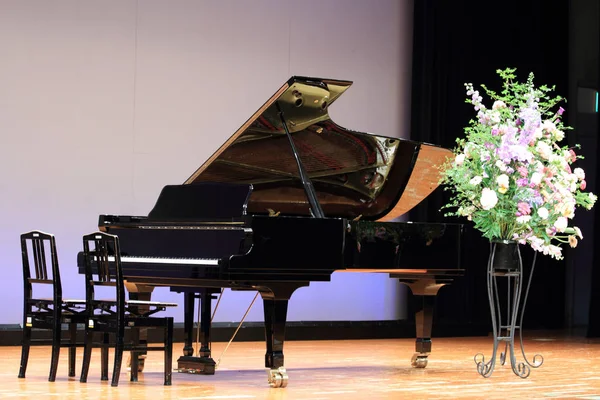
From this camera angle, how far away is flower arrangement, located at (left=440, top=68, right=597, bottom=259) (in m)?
5.76

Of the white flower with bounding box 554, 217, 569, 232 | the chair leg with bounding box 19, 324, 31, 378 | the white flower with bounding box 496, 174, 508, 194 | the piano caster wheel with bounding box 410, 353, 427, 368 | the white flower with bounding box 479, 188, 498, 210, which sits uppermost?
the white flower with bounding box 496, 174, 508, 194

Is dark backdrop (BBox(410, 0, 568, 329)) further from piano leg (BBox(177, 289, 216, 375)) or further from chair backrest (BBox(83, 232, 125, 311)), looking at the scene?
chair backrest (BBox(83, 232, 125, 311))

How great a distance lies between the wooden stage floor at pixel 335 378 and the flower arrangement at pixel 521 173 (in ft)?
2.91

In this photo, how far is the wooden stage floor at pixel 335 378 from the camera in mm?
5234

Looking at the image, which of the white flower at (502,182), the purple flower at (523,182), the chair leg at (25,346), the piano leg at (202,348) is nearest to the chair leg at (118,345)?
the chair leg at (25,346)

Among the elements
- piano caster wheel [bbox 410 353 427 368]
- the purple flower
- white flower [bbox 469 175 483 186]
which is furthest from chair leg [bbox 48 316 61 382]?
the purple flower

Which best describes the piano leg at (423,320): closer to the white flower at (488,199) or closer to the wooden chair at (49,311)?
the white flower at (488,199)

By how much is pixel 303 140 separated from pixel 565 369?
2448 millimetres

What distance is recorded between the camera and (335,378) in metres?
6.20

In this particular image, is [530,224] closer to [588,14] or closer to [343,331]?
[343,331]

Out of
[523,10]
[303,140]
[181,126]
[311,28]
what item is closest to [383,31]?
[311,28]

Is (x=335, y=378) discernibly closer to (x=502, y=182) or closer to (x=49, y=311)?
(x=502, y=182)

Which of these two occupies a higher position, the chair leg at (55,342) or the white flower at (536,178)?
the white flower at (536,178)

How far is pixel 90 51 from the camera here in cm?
848
